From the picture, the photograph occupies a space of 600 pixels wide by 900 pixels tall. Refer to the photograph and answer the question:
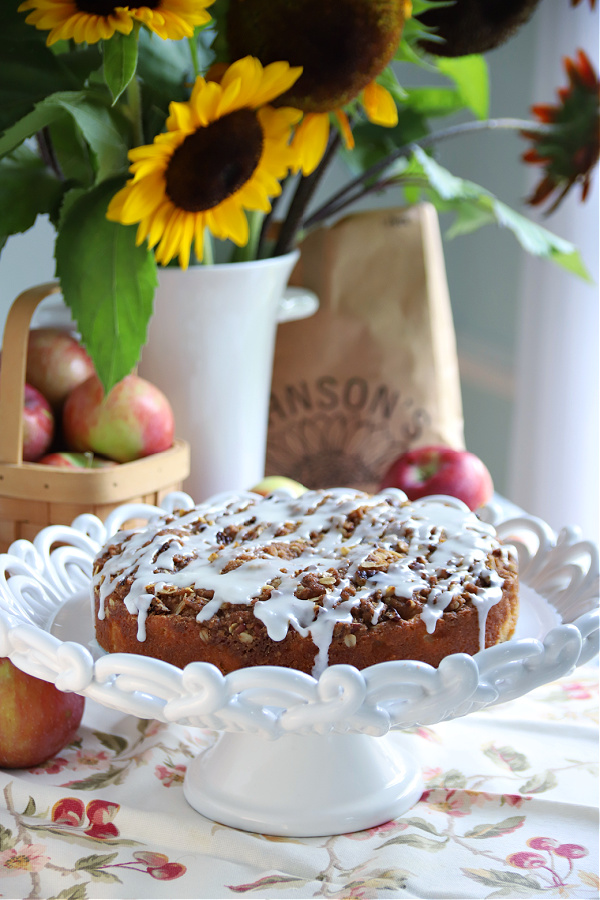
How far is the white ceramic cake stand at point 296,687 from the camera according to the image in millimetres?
402

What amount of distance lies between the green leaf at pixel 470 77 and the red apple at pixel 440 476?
1.31 ft

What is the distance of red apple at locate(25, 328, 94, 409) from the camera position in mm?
750

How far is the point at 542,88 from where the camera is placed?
1.42 metres

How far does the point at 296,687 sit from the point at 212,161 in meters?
0.39

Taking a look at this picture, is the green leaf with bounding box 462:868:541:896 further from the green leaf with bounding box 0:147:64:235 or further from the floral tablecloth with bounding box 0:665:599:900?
the green leaf with bounding box 0:147:64:235

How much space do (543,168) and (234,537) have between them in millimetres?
1024

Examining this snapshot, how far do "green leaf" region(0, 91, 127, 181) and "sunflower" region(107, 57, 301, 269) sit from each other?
49mm

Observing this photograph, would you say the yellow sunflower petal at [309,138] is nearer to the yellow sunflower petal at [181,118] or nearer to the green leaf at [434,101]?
the yellow sunflower petal at [181,118]

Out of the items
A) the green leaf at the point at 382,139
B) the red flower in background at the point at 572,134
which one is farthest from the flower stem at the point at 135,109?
the red flower in background at the point at 572,134

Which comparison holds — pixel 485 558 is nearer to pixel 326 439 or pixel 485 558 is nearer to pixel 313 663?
pixel 313 663

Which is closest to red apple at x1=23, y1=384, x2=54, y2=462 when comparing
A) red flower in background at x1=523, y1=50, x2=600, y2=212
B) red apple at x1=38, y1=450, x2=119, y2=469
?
red apple at x1=38, y1=450, x2=119, y2=469

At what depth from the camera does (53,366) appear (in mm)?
749

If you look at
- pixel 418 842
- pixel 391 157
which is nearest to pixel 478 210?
pixel 391 157

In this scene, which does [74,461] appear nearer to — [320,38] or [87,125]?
[87,125]
